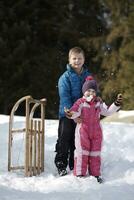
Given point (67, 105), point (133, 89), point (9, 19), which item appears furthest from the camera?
point (9, 19)

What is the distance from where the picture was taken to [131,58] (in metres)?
19.4

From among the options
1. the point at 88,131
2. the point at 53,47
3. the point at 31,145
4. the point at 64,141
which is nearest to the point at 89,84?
the point at 88,131

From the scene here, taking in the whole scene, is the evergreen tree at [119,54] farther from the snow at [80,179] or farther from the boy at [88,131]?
the boy at [88,131]

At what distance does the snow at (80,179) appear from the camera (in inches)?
194

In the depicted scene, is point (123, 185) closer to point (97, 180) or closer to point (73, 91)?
point (97, 180)

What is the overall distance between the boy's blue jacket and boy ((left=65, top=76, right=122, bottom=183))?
0.19 meters

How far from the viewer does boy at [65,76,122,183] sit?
6.04 m

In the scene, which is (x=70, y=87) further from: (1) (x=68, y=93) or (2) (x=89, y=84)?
(2) (x=89, y=84)

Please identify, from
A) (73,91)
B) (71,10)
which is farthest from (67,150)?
(71,10)

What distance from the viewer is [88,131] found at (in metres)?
6.08

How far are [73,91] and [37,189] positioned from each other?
1468 mm

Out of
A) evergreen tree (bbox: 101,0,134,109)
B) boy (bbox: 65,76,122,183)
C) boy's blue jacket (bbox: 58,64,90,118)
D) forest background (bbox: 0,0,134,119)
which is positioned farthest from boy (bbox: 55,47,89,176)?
forest background (bbox: 0,0,134,119)

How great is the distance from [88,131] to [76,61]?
0.85m

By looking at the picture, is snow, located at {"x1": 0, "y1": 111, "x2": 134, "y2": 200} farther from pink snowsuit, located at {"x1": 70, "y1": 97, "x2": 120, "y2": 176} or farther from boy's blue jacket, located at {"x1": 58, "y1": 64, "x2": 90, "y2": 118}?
boy's blue jacket, located at {"x1": 58, "y1": 64, "x2": 90, "y2": 118}
